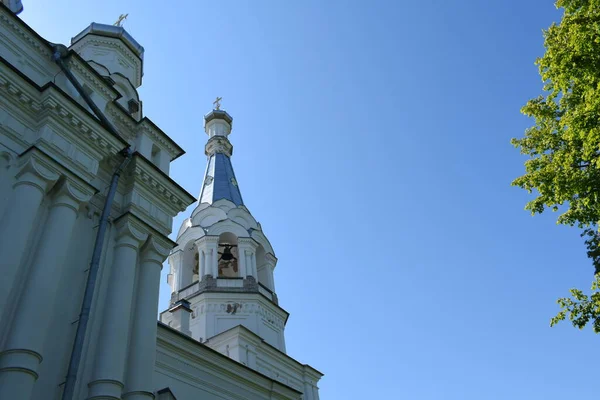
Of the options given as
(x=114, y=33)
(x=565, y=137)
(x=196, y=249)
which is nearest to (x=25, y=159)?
(x=114, y=33)

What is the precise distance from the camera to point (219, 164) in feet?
92.8

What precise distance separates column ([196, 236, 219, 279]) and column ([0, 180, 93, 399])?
453 inches

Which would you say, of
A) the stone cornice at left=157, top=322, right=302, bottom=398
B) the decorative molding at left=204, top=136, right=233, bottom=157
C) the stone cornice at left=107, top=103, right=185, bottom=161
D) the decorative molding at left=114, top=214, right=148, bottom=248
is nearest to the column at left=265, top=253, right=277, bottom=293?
the stone cornice at left=157, top=322, right=302, bottom=398

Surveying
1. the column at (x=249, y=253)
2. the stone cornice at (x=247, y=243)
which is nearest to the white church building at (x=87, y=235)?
the column at (x=249, y=253)

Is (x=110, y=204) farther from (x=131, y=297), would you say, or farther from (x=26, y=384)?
(x=26, y=384)

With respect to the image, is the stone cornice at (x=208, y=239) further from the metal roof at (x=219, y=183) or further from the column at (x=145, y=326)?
the column at (x=145, y=326)

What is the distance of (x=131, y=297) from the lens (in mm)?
10625

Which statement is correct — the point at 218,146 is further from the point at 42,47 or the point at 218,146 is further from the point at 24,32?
the point at 24,32

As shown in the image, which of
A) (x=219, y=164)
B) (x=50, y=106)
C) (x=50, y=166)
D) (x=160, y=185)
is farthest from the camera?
(x=219, y=164)

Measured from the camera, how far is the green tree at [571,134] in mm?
10219

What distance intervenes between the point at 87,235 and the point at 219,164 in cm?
1776

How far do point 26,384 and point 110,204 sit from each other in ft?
13.2

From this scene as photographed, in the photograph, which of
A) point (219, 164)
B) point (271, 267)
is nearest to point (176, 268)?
point (271, 267)

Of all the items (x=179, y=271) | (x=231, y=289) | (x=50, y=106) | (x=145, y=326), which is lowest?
(x=145, y=326)
